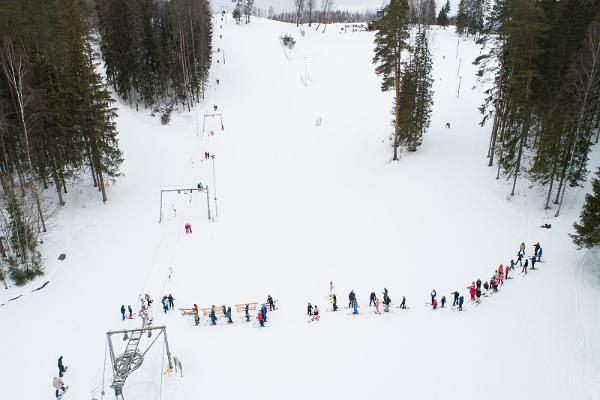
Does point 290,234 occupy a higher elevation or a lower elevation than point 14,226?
lower

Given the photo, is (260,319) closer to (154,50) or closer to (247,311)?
(247,311)

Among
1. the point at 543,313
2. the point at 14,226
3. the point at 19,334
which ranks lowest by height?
the point at 19,334

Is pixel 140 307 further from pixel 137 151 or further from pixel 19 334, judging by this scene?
pixel 137 151

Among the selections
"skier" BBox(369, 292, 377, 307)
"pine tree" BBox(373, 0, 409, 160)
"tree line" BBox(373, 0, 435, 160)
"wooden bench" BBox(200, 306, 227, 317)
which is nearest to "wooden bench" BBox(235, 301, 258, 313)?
"wooden bench" BBox(200, 306, 227, 317)

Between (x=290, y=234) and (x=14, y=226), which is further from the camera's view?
(x=290, y=234)

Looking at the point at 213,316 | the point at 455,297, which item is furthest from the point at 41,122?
the point at 455,297

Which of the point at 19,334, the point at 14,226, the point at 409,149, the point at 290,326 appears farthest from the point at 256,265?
the point at 409,149

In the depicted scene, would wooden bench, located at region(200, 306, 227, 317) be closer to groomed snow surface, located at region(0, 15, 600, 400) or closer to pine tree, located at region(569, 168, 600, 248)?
groomed snow surface, located at region(0, 15, 600, 400)

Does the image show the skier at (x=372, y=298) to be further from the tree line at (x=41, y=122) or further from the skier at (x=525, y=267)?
the tree line at (x=41, y=122)
